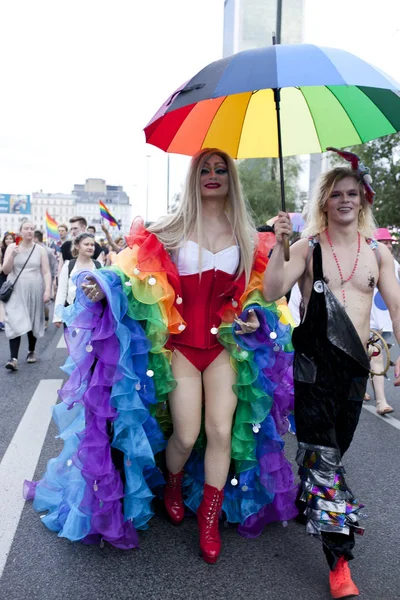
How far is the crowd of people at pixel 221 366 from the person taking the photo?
2865mm

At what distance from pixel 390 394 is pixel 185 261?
4579 mm

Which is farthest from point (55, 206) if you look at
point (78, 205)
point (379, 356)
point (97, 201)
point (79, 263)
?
point (379, 356)

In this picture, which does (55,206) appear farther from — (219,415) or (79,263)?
(219,415)

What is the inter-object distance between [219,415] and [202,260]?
0.81 meters

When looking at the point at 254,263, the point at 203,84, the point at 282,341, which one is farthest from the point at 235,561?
the point at 203,84

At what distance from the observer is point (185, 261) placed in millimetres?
3193

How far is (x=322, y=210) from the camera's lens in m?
3.11

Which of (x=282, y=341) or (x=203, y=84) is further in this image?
(x=282, y=341)

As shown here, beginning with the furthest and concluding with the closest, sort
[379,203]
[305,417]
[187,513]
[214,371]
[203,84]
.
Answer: [379,203] → [187,513] → [214,371] → [305,417] → [203,84]

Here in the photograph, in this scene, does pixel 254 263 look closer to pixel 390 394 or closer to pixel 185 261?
pixel 185 261

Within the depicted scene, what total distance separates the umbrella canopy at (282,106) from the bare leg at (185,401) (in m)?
1.23

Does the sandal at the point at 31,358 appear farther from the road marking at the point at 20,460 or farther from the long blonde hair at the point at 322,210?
the long blonde hair at the point at 322,210

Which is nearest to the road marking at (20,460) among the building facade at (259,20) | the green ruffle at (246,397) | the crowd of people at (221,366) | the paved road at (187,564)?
the paved road at (187,564)

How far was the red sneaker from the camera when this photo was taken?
269 centimetres
